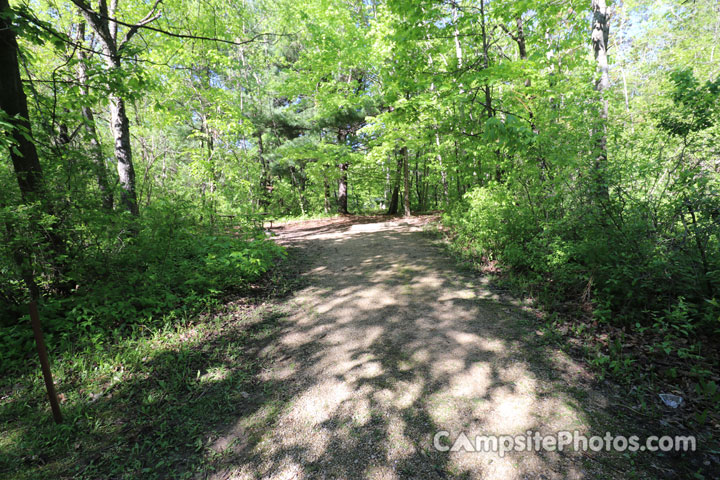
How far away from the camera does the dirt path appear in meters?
2.11

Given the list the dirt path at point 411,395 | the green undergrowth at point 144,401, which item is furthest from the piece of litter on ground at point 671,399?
the green undergrowth at point 144,401

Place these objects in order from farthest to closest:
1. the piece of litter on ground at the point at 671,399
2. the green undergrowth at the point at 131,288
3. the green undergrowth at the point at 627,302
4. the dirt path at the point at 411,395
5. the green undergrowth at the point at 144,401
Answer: the green undergrowth at the point at 131,288
the green undergrowth at the point at 627,302
the piece of litter on ground at the point at 671,399
the green undergrowth at the point at 144,401
the dirt path at the point at 411,395

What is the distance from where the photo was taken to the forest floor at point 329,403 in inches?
83.5

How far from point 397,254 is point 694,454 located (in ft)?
18.6

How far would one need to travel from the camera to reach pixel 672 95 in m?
3.28

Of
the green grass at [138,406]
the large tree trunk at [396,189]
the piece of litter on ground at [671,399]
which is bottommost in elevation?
the piece of litter on ground at [671,399]

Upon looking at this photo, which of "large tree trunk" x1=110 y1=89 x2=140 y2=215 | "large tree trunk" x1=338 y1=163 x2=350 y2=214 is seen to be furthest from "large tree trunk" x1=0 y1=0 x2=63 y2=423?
"large tree trunk" x1=338 y1=163 x2=350 y2=214

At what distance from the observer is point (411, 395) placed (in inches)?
108

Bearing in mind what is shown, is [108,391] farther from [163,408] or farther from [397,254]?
[397,254]

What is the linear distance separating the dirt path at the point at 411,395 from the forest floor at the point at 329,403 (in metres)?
0.01

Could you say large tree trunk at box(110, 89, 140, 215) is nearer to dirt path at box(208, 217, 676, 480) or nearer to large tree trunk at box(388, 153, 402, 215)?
dirt path at box(208, 217, 676, 480)

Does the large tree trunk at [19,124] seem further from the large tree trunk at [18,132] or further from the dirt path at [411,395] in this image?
the dirt path at [411,395]

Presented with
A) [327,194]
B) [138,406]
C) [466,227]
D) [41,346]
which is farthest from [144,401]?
[327,194]

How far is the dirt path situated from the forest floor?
1 centimetres
